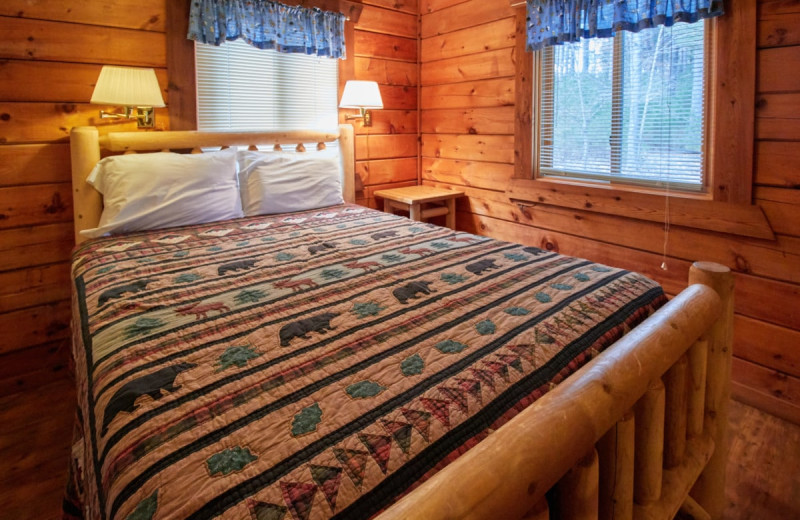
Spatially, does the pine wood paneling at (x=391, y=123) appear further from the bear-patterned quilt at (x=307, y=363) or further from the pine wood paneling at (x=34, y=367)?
the pine wood paneling at (x=34, y=367)

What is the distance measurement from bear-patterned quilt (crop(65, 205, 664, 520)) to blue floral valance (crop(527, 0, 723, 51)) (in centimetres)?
124

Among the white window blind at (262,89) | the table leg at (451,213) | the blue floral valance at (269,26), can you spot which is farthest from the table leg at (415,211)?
the blue floral valance at (269,26)

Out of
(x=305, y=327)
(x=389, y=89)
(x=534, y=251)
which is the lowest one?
(x=305, y=327)

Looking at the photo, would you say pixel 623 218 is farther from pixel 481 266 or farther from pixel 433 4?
pixel 433 4

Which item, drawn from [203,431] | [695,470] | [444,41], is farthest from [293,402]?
[444,41]

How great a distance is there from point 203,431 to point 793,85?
2.32 meters

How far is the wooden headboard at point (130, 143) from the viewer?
2248mm

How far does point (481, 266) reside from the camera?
1736 mm

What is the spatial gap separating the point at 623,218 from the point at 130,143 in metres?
2.47

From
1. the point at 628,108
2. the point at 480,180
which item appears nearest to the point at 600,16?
the point at 628,108

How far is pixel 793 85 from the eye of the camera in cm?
191

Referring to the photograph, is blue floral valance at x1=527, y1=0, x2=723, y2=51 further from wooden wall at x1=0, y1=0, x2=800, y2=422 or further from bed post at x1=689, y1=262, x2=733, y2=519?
bed post at x1=689, y1=262, x2=733, y2=519

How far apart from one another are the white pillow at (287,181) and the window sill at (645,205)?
3.70 ft

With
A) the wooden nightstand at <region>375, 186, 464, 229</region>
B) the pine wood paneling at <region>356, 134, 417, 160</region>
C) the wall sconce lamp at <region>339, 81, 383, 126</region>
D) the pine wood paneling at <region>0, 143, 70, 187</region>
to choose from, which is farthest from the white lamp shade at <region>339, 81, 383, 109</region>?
the pine wood paneling at <region>0, 143, 70, 187</region>
